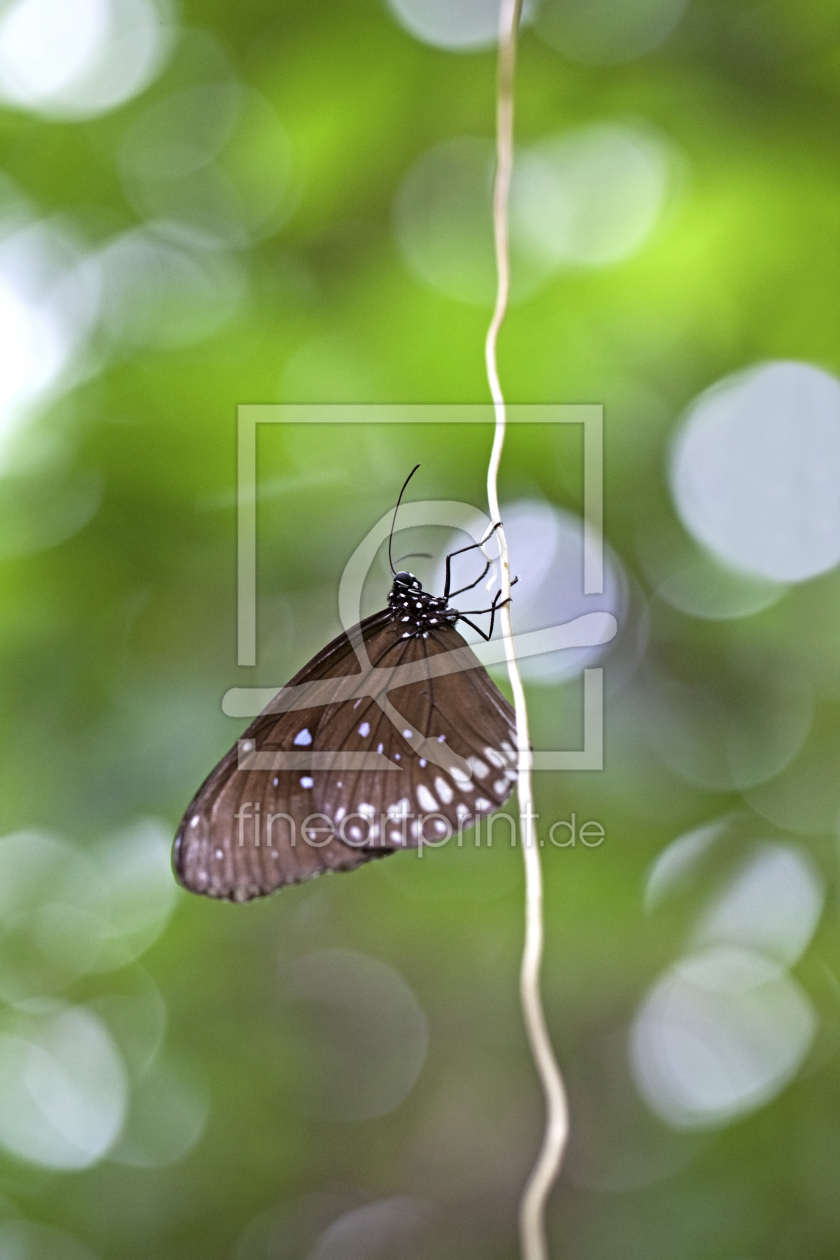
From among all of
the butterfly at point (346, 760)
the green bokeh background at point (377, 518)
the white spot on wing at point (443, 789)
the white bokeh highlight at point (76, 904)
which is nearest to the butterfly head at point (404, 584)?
the butterfly at point (346, 760)

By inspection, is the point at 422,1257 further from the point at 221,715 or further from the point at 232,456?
the point at 232,456

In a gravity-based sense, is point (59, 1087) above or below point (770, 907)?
below

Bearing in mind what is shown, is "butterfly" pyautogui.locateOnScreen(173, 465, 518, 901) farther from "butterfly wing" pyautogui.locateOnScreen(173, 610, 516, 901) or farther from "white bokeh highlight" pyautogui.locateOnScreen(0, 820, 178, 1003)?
"white bokeh highlight" pyautogui.locateOnScreen(0, 820, 178, 1003)

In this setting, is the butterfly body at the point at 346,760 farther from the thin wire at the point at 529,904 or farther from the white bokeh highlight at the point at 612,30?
the white bokeh highlight at the point at 612,30

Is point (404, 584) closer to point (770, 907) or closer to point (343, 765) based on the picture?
point (343, 765)

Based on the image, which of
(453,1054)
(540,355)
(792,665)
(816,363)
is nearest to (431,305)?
(540,355)

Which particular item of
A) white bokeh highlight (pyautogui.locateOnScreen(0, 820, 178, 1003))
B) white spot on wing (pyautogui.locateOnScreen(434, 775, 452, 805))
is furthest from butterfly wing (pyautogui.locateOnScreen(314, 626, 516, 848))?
white bokeh highlight (pyautogui.locateOnScreen(0, 820, 178, 1003))

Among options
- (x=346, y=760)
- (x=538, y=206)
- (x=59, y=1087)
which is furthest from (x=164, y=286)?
(x=59, y=1087)
